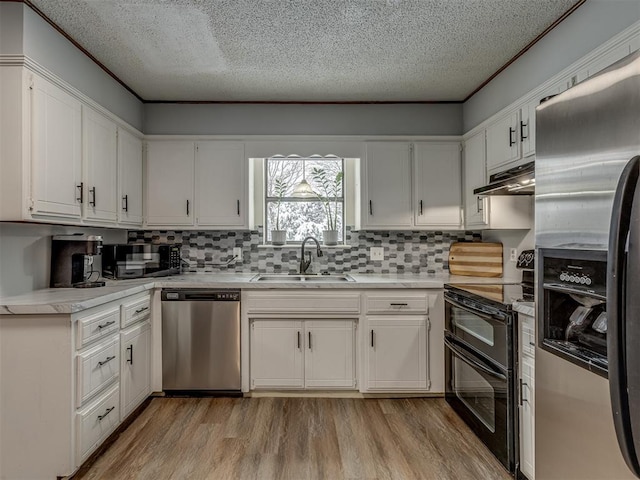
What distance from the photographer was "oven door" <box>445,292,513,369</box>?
1979mm

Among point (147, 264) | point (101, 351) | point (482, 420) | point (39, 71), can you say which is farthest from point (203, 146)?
point (482, 420)

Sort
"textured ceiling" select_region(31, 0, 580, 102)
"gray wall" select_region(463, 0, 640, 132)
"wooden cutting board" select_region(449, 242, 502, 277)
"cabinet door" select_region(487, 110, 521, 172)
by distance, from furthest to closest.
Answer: "wooden cutting board" select_region(449, 242, 502, 277), "cabinet door" select_region(487, 110, 521, 172), "textured ceiling" select_region(31, 0, 580, 102), "gray wall" select_region(463, 0, 640, 132)

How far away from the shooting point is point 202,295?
9.60 ft

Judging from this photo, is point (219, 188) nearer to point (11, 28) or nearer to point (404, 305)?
point (11, 28)

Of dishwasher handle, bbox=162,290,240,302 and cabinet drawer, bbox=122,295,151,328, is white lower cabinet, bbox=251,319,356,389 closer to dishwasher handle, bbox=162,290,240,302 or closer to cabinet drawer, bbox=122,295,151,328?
dishwasher handle, bbox=162,290,240,302

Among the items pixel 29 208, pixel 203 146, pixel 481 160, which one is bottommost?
pixel 29 208

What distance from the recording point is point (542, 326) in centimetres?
124

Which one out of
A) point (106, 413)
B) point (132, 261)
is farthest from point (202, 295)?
point (106, 413)

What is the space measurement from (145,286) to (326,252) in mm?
1589

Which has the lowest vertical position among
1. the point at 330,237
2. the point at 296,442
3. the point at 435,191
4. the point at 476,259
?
the point at 296,442

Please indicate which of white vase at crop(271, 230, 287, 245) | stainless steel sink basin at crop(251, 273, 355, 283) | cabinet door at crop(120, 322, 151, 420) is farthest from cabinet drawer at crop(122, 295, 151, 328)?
white vase at crop(271, 230, 287, 245)

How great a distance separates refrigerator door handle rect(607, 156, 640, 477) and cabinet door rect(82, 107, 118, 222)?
2741mm

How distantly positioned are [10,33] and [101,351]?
5.80 ft

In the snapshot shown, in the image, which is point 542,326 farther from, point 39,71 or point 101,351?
point 39,71
